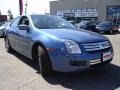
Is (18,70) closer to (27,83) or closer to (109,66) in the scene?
(27,83)

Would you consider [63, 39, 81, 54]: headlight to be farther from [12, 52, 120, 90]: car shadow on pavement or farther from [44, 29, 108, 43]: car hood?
[12, 52, 120, 90]: car shadow on pavement

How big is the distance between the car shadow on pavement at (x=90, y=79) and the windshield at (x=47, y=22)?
53.7 inches

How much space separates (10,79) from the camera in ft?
19.4

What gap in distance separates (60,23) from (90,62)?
7.23 ft

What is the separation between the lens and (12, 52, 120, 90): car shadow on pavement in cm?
522

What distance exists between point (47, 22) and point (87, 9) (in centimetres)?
3921

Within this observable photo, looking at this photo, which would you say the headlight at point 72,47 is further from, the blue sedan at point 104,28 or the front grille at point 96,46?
the blue sedan at point 104,28

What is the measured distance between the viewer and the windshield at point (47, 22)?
6.76 m

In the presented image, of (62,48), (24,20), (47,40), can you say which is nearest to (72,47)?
(62,48)


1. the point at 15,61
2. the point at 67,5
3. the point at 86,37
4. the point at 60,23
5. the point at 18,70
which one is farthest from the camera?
the point at 67,5

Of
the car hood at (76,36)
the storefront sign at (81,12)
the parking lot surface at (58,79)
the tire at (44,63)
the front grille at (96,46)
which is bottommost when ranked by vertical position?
the parking lot surface at (58,79)

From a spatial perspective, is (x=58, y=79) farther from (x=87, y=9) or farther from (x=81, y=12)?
(x=81, y=12)

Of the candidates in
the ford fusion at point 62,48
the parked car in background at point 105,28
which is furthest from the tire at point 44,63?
the parked car in background at point 105,28

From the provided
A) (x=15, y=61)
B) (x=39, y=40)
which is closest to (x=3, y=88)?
(x=39, y=40)
